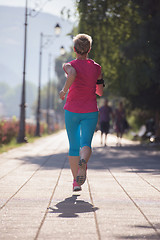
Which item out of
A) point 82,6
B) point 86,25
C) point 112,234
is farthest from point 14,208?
point 86,25

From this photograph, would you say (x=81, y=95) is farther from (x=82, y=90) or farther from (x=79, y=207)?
(x=79, y=207)

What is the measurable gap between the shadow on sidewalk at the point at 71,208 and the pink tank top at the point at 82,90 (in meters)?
1.26

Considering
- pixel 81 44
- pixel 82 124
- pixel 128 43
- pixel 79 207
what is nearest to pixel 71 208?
pixel 79 207

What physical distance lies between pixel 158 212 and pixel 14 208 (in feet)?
5.19

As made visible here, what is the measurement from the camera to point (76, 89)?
6.41 metres

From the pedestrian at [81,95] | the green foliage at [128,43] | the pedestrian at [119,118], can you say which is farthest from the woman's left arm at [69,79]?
the pedestrian at [119,118]

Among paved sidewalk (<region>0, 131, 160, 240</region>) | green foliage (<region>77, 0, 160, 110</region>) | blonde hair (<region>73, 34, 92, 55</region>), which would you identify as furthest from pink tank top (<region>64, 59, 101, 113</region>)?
green foliage (<region>77, 0, 160, 110</region>)

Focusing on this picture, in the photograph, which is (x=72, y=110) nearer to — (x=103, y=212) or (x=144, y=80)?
(x=103, y=212)

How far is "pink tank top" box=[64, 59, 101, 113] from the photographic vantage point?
6.40 metres

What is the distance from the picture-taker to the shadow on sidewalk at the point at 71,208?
5056 mm

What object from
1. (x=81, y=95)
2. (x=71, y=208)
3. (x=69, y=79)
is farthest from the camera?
(x=81, y=95)

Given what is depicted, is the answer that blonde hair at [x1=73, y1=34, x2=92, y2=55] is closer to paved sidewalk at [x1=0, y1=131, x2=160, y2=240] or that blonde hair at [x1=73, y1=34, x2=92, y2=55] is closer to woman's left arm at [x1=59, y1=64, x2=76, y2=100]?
woman's left arm at [x1=59, y1=64, x2=76, y2=100]

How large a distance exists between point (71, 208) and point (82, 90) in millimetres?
1734

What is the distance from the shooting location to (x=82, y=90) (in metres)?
6.42
